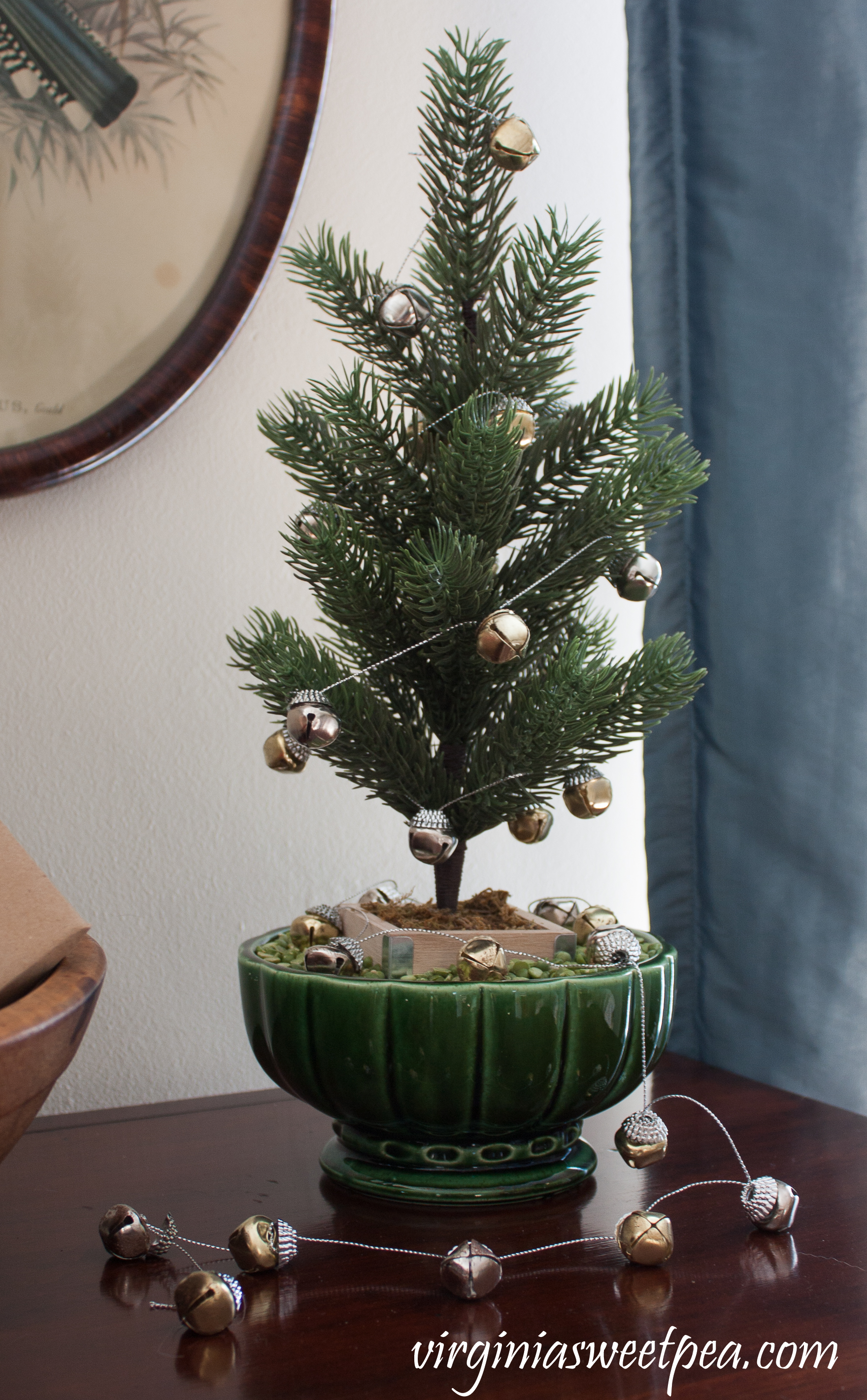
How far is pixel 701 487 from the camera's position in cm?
84

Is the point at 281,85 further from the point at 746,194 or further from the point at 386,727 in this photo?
the point at 386,727

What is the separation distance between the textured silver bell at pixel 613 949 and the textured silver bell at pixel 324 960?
0.41ft

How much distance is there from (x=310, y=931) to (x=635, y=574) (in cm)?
27

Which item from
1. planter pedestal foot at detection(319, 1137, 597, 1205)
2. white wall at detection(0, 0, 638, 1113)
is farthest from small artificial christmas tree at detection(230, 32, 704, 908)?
white wall at detection(0, 0, 638, 1113)

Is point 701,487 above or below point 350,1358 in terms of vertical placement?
above

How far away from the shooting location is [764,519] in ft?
2.61

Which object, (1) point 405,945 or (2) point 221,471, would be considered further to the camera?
(2) point 221,471

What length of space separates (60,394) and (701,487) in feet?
1.57

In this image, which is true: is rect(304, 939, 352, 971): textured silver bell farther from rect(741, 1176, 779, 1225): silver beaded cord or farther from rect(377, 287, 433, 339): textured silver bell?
rect(377, 287, 433, 339): textured silver bell

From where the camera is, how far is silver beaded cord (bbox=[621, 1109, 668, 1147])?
20.6 inches

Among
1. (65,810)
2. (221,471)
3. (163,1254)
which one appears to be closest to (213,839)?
(65,810)

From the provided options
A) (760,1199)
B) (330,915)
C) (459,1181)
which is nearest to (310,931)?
(330,915)

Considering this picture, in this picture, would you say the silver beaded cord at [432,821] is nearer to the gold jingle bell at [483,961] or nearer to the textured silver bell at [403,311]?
the gold jingle bell at [483,961]

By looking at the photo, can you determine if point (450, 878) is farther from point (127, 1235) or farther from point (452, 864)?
point (127, 1235)
